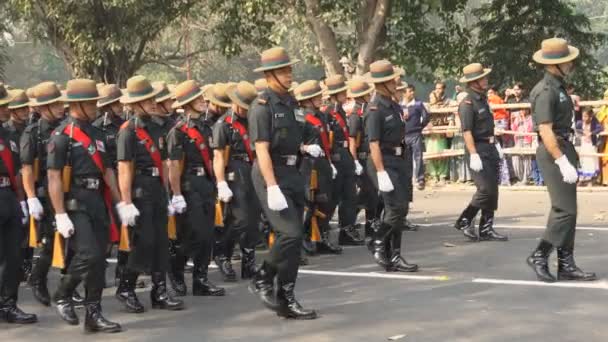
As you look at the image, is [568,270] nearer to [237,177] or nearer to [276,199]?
[276,199]

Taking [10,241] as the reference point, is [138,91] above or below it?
above

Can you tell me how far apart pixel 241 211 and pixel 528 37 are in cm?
1685

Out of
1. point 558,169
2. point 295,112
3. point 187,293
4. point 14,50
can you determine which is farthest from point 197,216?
point 14,50

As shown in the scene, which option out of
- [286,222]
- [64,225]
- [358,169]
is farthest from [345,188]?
[64,225]

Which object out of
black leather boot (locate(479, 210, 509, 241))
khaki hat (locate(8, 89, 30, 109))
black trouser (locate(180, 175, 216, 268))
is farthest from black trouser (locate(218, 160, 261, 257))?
black leather boot (locate(479, 210, 509, 241))

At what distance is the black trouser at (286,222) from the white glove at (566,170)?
2238mm

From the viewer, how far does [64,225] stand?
8133 millimetres

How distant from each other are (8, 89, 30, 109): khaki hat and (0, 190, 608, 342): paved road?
5.67 feet

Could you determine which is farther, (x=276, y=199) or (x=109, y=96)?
(x=109, y=96)

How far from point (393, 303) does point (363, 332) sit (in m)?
1.13

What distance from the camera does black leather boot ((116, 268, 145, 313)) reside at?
9.11 metres

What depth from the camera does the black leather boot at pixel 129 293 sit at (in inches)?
359

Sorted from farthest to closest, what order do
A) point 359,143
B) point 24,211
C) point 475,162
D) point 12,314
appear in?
point 359,143, point 475,162, point 24,211, point 12,314

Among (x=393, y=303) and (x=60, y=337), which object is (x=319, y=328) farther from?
(x=60, y=337)
